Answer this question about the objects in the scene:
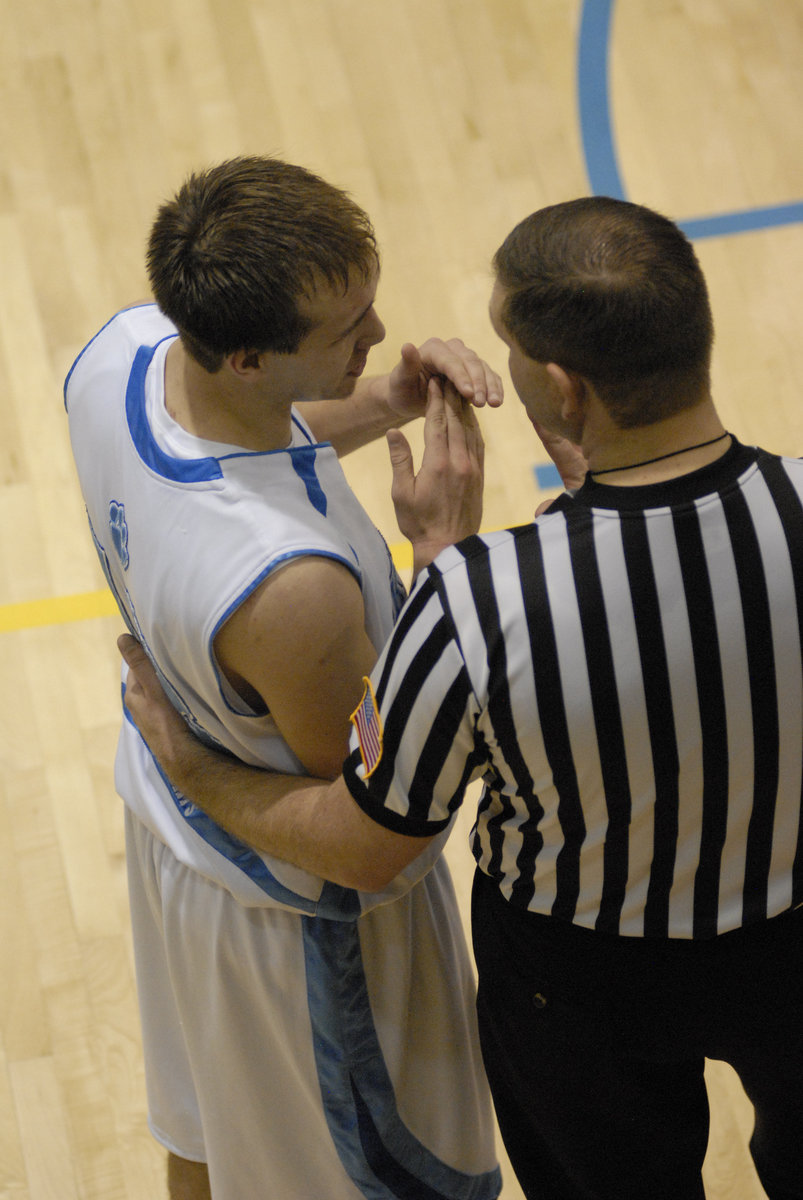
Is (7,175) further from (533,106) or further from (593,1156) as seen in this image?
(593,1156)

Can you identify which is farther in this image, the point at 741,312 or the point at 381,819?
the point at 741,312

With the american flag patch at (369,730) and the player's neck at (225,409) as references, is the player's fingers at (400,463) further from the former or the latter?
the american flag patch at (369,730)

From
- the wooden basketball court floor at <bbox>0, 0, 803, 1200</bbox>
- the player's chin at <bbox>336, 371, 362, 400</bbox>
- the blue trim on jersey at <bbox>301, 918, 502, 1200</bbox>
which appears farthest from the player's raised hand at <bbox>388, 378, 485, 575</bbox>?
A: the wooden basketball court floor at <bbox>0, 0, 803, 1200</bbox>

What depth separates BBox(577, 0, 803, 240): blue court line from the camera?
4.21 meters

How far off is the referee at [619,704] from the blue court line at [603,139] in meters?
2.87

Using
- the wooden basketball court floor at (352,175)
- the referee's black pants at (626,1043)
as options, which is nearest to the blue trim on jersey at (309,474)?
the referee's black pants at (626,1043)

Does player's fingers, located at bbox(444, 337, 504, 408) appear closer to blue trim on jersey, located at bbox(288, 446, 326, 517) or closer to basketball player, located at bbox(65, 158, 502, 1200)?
basketball player, located at bbox(65, 158, 502, 1200)

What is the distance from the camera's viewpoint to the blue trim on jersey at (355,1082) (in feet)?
6.37

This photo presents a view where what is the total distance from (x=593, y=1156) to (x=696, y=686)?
0.78 meters

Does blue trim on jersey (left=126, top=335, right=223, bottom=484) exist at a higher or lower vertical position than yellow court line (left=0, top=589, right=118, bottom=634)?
higher

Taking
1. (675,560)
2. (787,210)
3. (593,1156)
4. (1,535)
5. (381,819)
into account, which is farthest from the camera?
(787,210)

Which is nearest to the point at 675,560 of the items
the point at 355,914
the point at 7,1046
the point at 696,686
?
the point at 696,686

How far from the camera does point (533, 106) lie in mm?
4457

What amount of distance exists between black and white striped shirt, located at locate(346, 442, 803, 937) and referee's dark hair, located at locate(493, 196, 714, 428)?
0.11 metres
